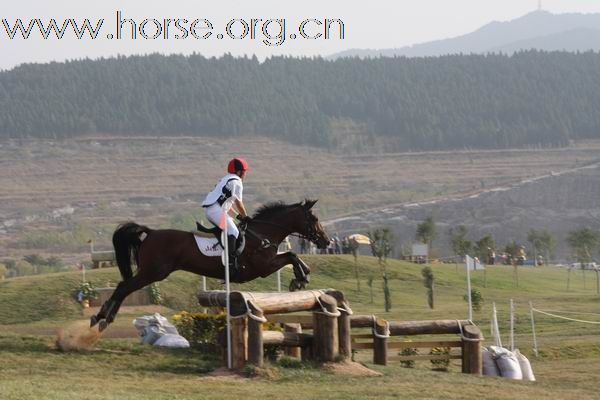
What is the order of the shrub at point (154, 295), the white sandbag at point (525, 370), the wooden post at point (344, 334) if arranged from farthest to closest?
the shrub at point (154, 295)
the white sandbag at point (525, 370)
the wooden post at point (344, 334)

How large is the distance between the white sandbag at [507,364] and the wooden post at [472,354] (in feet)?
1.36

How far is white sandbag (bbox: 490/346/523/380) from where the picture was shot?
939 inches

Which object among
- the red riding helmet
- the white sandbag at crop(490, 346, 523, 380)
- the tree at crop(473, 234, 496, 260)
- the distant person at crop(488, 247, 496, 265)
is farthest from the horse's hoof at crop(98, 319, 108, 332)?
the distant person at crop(488, 247, 496, 265)

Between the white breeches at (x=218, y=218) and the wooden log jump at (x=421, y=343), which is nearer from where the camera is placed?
the white breeches at (x=218, y=218)

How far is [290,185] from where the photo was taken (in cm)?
17700

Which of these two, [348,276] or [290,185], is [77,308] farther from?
[290,185]

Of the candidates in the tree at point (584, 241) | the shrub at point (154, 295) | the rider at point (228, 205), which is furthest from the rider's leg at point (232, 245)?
the tree at point (584, 241)

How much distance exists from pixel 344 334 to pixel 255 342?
211 cm

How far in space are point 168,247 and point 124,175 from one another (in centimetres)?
16410

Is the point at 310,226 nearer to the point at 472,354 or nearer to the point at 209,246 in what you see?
the point at 209,246

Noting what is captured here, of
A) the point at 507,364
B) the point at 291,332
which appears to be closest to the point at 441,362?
the point at 507,364

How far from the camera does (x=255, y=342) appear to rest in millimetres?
19750

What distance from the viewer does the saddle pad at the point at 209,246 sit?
70.6ft

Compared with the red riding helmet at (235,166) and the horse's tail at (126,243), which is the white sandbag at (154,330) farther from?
the red riding helmet at (235,166)
